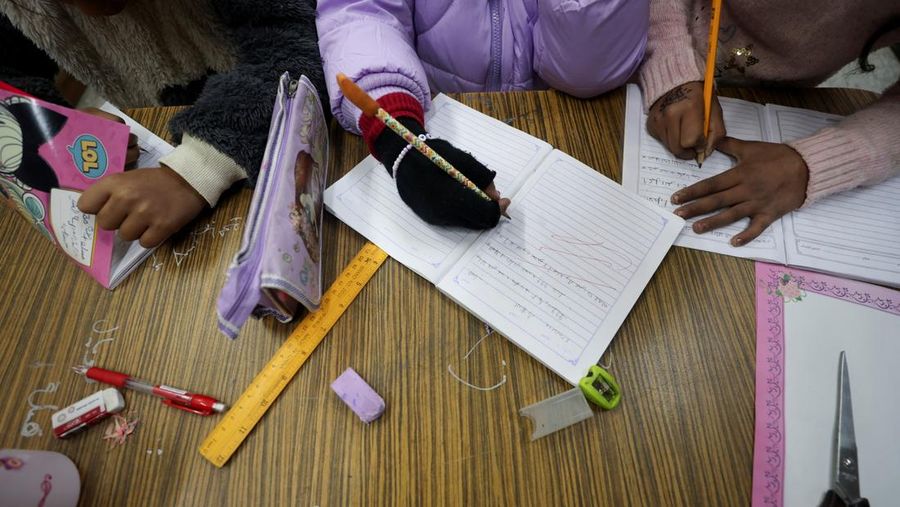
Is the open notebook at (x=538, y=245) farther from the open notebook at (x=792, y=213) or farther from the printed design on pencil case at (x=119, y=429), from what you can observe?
the printed design on pencil case at (x=119, y=429)

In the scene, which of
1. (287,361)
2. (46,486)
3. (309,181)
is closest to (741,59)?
(309,181)

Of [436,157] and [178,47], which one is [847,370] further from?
[178,47]

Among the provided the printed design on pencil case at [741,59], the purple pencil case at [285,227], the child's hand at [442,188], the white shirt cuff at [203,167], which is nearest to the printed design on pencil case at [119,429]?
the purple pencil case at [285,227]

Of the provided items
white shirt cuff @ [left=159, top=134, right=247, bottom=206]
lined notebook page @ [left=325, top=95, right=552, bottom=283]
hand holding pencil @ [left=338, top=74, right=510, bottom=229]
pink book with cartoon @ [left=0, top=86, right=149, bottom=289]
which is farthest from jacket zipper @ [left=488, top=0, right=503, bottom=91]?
pink book with cartoon @ [left=0, top=86, right=149, bottom=289]

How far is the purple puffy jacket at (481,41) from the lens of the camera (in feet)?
1.80

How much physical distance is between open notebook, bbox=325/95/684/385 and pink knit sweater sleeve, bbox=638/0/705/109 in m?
0.19

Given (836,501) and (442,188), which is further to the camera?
(442,188)

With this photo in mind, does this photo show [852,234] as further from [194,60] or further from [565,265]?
[194,60]

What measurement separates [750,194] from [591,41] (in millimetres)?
296

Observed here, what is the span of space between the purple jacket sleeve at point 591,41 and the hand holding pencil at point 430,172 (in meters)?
0.23

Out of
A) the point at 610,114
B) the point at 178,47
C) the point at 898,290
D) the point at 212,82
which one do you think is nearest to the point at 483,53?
the point at 610,114

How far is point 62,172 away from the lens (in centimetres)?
50

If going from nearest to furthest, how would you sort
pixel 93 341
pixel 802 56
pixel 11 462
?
1. pixel 11 462
2. pixel 93 341
3. pixel 802 56

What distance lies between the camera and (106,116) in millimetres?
583
